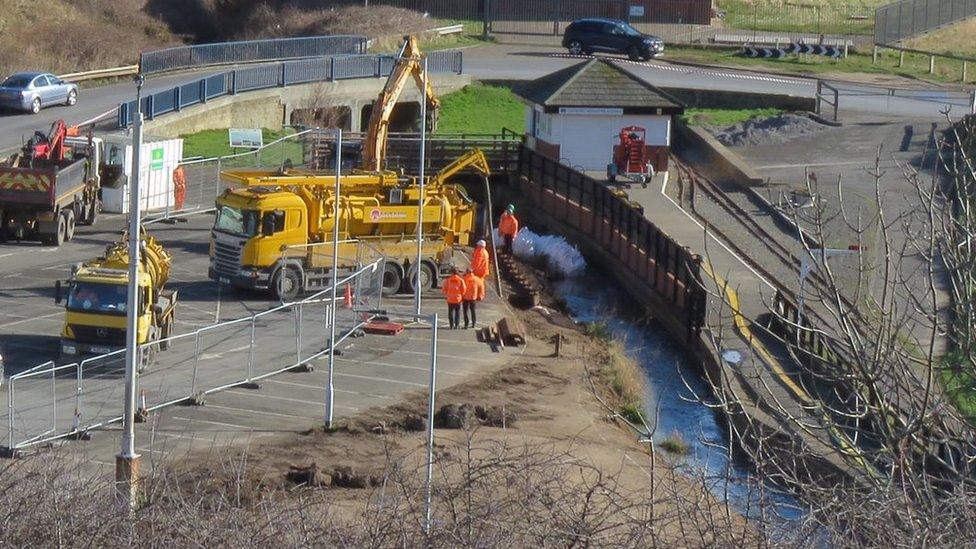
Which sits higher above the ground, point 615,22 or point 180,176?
point 615,22

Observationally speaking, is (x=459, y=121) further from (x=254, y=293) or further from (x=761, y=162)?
(x=254, y=293)

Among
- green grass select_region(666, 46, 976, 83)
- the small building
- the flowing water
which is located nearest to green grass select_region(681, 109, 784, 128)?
the small building

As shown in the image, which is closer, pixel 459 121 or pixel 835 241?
pixel 835 241

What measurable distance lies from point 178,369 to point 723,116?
114 feet

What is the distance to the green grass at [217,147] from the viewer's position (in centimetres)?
4703

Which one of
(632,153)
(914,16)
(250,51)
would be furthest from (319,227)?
(914,16)

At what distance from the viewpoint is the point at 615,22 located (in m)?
68.4

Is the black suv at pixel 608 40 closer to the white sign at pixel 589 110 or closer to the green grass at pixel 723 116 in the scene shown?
the green grass at pixel 723 116

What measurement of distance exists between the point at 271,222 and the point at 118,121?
15.2m

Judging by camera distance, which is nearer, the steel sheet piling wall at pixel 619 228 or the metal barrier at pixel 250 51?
the steel sheet piling wall at pixel 619 228

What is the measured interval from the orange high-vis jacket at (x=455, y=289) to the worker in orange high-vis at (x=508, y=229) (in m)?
9.41

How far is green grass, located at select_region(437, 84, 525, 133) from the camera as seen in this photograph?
57719 millimetres

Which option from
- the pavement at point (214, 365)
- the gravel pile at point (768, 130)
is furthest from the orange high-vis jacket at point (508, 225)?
the gravel pile at point (768, 130)

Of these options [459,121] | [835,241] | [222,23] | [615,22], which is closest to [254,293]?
[835,241]
